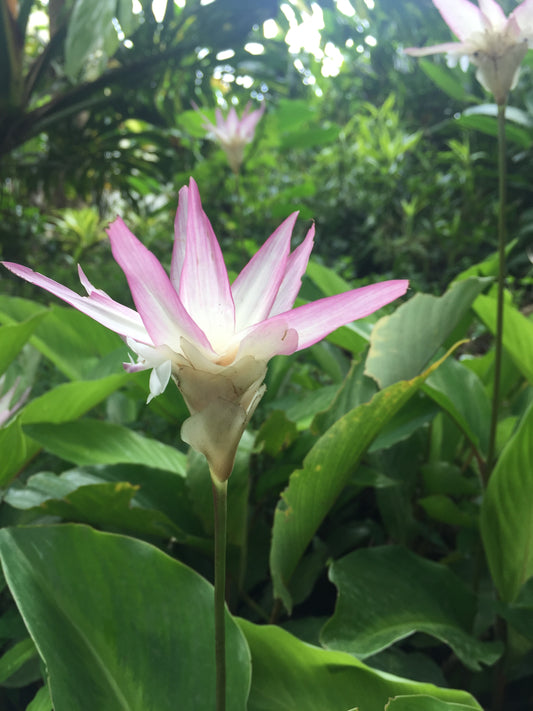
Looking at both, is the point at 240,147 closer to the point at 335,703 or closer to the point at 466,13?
the point at 466,13

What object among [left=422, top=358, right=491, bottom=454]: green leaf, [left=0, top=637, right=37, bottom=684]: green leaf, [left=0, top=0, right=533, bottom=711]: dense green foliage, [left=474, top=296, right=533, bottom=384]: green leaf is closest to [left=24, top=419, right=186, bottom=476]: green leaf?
[left=0, top=0, right=533, bottom=711]: dense green foliage

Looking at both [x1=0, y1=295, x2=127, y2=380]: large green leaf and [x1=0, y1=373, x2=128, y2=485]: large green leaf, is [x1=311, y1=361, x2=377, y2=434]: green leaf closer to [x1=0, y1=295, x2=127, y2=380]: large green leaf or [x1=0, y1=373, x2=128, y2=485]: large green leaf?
[x1=0, y1=373, x2=128, y2=485]: large green leaf

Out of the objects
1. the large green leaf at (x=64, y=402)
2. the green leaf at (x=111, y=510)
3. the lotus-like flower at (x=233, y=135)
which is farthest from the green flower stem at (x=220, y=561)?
the lotus-like flower at (x=233, y=135)

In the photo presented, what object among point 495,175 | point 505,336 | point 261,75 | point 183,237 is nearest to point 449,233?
point 495,175

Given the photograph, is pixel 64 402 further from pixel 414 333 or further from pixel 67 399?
pixel 414 333

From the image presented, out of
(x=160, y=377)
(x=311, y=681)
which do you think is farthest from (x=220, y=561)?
(x=311, y=681)

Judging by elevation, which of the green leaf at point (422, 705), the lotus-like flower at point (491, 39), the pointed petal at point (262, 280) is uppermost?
the lotus-like flower at point (491, 39)

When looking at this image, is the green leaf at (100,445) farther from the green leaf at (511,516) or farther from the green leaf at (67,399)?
the green leaf at (511,516)
